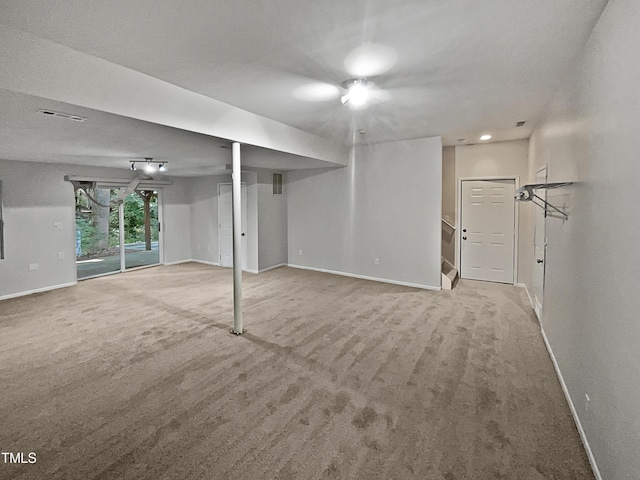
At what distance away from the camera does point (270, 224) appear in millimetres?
7586

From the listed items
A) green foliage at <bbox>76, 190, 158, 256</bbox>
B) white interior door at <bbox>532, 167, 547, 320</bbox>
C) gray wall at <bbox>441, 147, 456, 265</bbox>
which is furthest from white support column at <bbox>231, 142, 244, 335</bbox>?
green foliage at <bbox>76, 190, 158, 256</bbox>

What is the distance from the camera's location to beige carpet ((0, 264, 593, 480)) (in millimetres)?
1975

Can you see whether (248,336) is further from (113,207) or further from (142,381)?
(113,207)

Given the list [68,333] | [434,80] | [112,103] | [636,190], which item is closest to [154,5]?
[112,103]

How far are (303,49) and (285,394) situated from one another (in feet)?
8.76

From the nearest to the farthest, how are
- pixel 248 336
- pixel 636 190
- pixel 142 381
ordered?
pixel 636 190, pixel 142 381, pixel 248 336

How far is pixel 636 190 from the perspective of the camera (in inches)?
56.9

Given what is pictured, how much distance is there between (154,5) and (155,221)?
765 centimetres

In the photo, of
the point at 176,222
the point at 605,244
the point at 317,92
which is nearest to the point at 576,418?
the point at 605,244

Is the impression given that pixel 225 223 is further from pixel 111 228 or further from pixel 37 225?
pixel 37 225

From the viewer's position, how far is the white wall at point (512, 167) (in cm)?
575

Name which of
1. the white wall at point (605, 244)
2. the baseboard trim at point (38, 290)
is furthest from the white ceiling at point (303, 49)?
the baseboard trim at point (38, 290)

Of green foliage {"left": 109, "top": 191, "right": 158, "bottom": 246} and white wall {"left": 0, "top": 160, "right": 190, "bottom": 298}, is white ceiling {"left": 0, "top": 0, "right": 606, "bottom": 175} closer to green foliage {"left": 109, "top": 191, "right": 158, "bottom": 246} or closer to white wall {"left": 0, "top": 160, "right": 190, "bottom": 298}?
white wall {"left": 0, "top": 160, "right": 190, "bottom": 298}

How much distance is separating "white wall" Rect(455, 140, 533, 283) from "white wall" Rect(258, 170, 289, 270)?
408 centimetres
